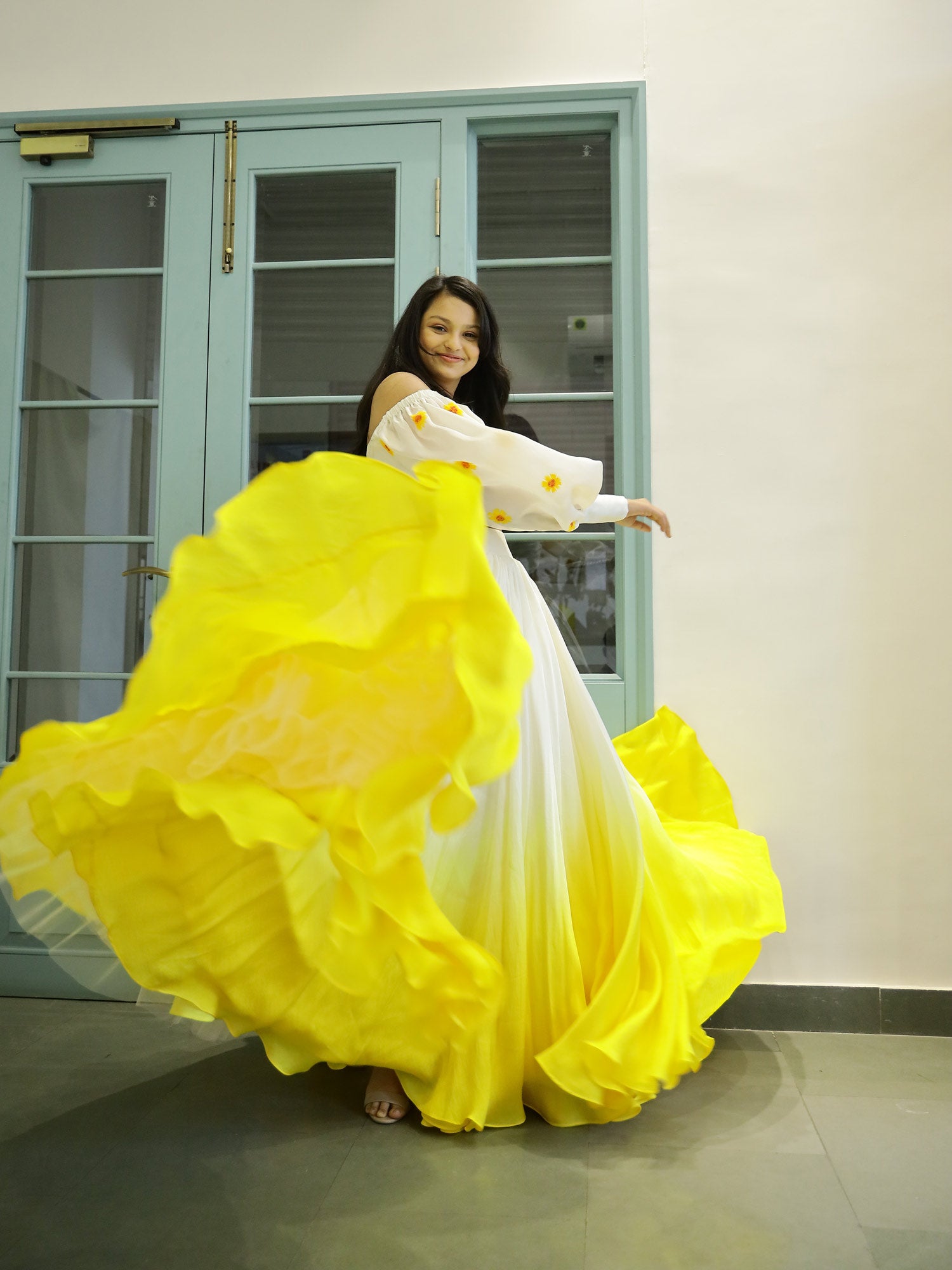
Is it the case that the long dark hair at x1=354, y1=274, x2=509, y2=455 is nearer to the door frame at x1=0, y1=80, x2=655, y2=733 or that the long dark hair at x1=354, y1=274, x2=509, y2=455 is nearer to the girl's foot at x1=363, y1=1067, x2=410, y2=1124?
the door frame at x1=0, y1=80, x2=655, y2=733

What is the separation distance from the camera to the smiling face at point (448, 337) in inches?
91.6

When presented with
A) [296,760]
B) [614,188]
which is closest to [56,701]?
[296,760]

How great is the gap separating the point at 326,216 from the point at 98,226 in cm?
70

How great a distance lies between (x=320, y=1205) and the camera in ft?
5.13

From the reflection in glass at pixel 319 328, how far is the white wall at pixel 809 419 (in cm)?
65

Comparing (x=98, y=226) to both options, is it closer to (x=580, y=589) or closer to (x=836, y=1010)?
(x=580, y=589)

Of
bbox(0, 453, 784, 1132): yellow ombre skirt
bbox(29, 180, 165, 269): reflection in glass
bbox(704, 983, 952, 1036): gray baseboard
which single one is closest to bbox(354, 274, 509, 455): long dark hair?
bbox(0, 453, 784, 1132): yellow ombre skirt

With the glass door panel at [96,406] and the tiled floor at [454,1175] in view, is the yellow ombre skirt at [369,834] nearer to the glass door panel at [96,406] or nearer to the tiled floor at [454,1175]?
the tiled floor at [454,1175]

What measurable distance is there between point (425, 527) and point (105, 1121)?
1.28m

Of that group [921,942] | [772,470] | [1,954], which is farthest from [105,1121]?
[772,470]

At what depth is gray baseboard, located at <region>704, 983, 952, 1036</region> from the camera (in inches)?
98.3

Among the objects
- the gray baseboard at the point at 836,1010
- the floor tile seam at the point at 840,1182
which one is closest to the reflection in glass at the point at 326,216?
the gray baseboard at the point at 836,1010

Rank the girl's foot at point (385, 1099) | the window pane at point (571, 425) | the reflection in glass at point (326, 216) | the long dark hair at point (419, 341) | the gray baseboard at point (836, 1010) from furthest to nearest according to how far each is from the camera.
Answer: the reflection in glass at point (326, 216)
the window pane at point (571, 425)
the gray baseboard at point (836, 1010)
the long dark hair at point (419, 341)
the girl's foot at point (385, 1099)

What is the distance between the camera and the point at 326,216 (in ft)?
9.54
